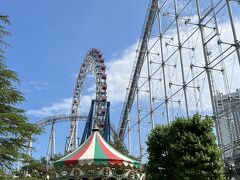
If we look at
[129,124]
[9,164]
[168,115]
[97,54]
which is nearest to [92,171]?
[9,164]

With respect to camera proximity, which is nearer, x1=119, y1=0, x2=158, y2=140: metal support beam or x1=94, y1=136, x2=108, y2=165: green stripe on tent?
x1=94, y1=136, x2=108, y2=165: green stripe on tent

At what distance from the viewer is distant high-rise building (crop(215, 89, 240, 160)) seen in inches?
493

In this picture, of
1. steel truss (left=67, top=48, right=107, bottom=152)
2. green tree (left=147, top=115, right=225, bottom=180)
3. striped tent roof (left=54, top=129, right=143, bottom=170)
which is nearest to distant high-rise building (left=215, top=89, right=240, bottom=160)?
green tree (left=147, top=115, right=225, bottom=180)

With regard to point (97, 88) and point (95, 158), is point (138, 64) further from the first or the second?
point (95, 158)

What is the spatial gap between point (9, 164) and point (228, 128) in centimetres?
891

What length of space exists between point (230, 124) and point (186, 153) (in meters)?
5.42

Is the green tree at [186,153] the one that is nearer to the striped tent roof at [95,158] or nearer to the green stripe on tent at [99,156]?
the striped tent roof at [95,158]

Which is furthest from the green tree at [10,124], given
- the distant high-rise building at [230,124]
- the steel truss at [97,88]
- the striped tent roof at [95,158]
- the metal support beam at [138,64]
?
the steel truss at [97,88]

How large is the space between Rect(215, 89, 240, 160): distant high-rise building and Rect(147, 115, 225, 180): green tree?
9.14ft

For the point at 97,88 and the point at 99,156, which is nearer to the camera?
the point at 99,156

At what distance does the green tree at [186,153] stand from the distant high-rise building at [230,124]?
110 inches

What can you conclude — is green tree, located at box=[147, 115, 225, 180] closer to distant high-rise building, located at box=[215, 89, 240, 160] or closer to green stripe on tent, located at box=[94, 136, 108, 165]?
green stripe on tent, located at box=[94, 136, 108, 165]

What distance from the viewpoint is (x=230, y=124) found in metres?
14.5

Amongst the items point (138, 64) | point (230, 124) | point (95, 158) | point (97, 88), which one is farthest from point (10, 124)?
point (97, 88)
